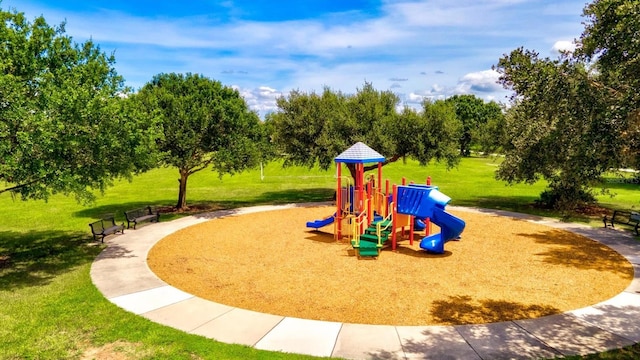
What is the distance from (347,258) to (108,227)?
1109cm

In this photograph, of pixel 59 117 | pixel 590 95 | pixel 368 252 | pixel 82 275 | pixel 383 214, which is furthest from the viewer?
pixel 383 214

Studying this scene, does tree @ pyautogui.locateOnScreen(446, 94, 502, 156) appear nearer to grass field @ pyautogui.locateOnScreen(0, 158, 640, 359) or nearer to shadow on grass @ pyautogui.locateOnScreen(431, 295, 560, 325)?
grass field @ pyautogui.locateOnScreen(0, 158, 640, 359)

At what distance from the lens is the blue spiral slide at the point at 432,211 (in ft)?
48.3

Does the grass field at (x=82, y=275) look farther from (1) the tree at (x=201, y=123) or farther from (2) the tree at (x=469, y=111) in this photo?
(2) the tree at (x=469, y=111)

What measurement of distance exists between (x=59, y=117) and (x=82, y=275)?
5.00 metres

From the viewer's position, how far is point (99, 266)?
44.2 feet

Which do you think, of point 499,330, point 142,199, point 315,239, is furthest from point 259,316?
point 142,199

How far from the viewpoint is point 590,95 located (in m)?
8.16

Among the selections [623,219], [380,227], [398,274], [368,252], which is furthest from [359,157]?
[623,219]

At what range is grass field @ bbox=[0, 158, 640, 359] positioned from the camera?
804cm

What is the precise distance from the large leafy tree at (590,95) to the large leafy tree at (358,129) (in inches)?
573

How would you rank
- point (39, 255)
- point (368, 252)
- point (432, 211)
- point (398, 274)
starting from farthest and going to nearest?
point (39, 255) < point (432, 211) < point (368, 252) < point (398, 274)

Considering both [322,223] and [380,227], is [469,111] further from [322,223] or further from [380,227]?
[380,227]

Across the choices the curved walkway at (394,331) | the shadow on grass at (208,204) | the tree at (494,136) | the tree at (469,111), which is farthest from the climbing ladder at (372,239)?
the tree at (469,111)
